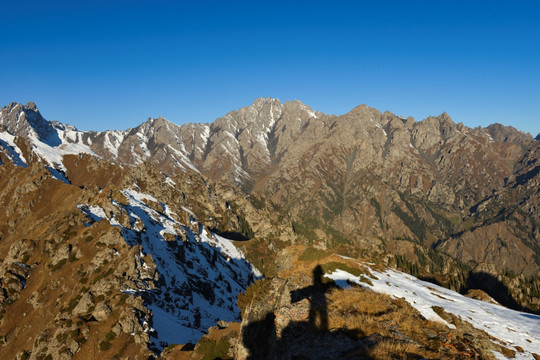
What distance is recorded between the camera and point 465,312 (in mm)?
43188

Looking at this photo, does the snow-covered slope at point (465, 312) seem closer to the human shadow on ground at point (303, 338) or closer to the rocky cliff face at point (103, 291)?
the human shadow on ground at point (303, 338)

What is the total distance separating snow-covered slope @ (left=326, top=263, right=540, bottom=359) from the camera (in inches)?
1353

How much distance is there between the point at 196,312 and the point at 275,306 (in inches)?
2904

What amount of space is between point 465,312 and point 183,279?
3724 inches

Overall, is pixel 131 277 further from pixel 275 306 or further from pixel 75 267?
pixel 275 306

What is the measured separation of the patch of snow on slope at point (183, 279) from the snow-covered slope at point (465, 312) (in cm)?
4626

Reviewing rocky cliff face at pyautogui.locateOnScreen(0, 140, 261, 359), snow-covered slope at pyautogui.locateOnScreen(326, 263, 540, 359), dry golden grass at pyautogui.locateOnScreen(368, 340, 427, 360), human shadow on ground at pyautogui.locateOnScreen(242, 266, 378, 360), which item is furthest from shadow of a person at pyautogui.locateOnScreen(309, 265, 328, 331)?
rocky cliff face at pyautogui.locateOnScreen(0, 140, 261, 359)

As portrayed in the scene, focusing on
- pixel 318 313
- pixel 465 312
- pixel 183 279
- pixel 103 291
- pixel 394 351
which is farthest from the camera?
pixel 183 279

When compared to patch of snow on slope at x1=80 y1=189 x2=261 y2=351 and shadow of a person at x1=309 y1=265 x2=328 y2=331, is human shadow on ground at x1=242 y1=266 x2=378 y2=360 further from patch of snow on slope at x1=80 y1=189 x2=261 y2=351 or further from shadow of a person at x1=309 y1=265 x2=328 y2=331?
patch of snow on slope at x1=80 y1=189 x2=261 y2=351

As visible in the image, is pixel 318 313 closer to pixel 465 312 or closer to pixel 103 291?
pixel 465 312

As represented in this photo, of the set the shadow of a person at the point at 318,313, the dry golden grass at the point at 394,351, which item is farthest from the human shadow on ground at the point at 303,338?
the dry golden grass at the point at 394,351

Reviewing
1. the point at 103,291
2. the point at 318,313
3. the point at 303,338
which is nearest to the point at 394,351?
the point at 303,338

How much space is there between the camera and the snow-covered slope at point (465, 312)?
3438 centimetres

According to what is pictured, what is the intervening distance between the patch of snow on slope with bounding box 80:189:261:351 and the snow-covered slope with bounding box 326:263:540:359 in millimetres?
46263
